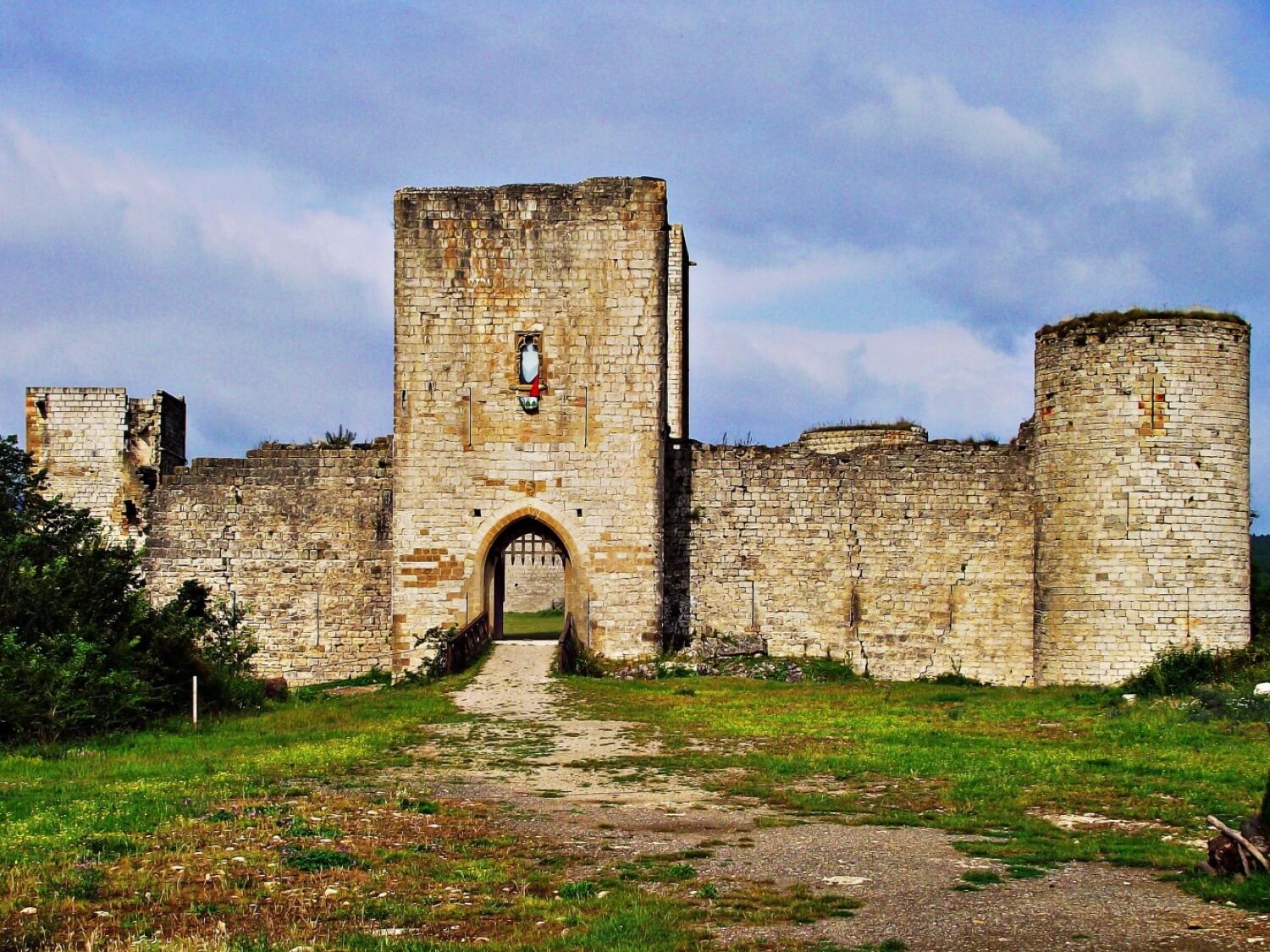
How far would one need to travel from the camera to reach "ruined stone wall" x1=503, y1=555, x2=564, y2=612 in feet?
167

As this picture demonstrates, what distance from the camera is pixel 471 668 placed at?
22.4m

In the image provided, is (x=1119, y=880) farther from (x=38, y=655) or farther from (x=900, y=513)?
(x=900, y=513)

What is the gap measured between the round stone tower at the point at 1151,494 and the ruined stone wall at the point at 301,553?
12162 millimetres

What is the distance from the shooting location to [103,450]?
27859 millimetres

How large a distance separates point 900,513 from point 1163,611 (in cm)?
474

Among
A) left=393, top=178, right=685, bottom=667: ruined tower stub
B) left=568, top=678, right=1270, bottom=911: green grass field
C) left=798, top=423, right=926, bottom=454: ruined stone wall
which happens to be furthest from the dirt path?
left=798, top=423, right=926, bottom=454: ruined stone wall

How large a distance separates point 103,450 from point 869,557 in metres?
15.3

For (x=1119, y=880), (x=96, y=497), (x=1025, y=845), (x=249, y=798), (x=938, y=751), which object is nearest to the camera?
(x=1119, y=880)

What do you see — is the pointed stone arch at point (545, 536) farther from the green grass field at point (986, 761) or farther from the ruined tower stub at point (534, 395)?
the green grass field at point (986, 761)

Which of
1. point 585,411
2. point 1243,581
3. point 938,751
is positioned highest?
point 585,411

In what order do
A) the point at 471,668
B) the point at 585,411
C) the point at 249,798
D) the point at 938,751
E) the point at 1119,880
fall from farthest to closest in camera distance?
the point at 585,411, the point at 471,668, the point at 938,751, the point at 249,798, the point at 1119,880

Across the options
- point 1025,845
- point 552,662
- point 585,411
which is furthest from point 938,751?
point 585,411

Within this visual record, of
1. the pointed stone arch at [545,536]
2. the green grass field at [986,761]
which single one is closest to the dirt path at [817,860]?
the green grass field at [986,761]

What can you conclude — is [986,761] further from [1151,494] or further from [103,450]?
[103,450]
